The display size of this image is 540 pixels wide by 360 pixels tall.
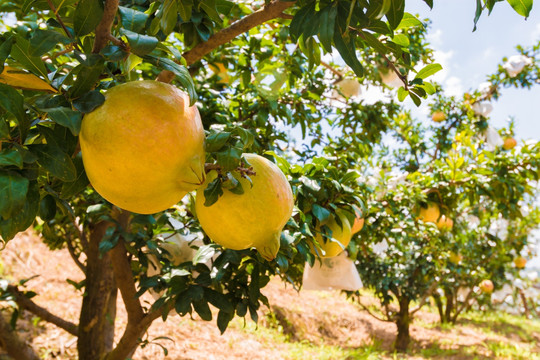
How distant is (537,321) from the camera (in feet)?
31.1

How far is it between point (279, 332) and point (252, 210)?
4.48 m

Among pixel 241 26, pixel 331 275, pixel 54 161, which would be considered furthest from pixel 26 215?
pixel 331 275

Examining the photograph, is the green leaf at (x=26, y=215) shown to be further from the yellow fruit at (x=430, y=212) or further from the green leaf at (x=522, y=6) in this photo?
the yellow fruit at (x=430, y=212)

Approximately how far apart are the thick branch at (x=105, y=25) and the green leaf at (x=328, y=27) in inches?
12.3

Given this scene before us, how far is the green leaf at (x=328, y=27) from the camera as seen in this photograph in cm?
63

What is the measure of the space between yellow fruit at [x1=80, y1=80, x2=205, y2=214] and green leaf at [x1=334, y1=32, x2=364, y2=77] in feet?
0.93

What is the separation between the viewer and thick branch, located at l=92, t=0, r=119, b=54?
1.99 ft

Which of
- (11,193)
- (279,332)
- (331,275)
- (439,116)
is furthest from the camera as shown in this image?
(439,116)

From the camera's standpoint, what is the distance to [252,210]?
29.0 inches

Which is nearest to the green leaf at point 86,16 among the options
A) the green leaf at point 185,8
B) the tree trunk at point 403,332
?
the green leaf at point 185,8

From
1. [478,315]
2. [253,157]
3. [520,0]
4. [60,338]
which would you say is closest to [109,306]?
[60,338]

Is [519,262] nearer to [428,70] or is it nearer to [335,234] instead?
[335,234]

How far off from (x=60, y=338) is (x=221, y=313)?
8.69ft

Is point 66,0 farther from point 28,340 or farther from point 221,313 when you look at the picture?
point 28,340
